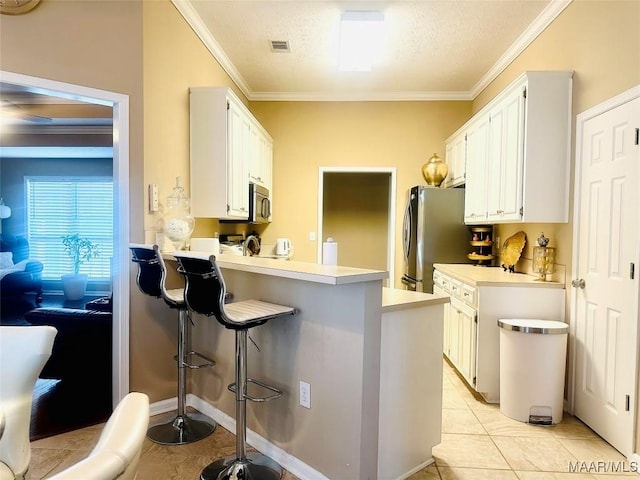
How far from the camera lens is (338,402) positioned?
5.88ft

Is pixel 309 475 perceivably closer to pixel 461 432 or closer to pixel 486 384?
pixel 461 432

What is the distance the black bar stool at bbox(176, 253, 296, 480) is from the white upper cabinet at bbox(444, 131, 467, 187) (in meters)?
3.09

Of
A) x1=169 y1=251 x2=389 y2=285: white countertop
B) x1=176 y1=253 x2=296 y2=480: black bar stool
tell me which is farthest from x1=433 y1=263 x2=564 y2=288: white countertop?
x1=176 y1=253 x2=296 y2=480: black bar stool

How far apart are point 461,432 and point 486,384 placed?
22.6 inches

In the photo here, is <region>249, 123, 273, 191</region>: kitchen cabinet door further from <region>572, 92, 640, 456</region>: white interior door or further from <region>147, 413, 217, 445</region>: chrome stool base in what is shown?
<region>572, 92, 640, 456</region>: white interior door

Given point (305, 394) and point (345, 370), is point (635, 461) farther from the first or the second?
point (305, 394)

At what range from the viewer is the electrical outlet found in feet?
6.34

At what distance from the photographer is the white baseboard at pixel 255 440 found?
6.43ft

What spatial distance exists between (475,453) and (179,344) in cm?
188

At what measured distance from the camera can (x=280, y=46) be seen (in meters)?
3.68

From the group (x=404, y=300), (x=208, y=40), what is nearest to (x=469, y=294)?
(x=404, y=300)

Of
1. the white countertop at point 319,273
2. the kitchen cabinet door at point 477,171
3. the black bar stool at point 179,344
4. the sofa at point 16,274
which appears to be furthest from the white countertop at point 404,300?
Result: the sofa at point 16,274

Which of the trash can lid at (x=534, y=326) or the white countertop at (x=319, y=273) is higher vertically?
the white countertop at (x=319, y=273)

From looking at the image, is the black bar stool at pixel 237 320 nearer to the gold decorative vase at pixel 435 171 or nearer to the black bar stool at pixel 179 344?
the black bar stool at pixel 179 344
